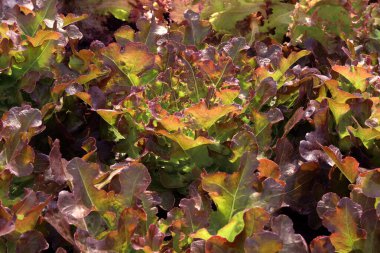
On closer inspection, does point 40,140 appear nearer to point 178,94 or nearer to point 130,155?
point 130,155

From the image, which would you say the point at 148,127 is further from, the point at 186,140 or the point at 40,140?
the point at 40,140

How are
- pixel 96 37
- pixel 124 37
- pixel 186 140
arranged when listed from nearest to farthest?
pixel 186 140, pixel 124 37, pixel 96 37

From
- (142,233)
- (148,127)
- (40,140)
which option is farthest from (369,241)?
(40,140)

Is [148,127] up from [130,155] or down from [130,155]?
up

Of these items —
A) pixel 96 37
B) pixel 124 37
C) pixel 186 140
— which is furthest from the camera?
pixel 96 37

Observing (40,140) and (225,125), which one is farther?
(40,140)

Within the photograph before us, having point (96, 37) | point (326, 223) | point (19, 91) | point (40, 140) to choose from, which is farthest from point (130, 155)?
point (96, 37)
